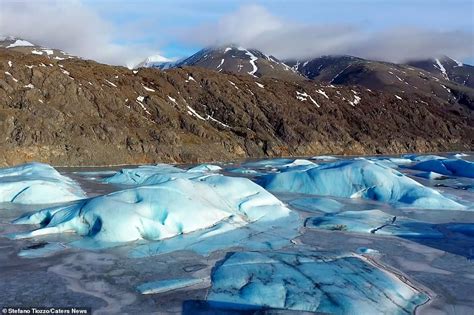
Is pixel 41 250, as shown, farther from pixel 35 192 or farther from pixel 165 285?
pixel 35 192

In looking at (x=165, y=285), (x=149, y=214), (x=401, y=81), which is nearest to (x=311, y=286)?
(x=165, y=285)

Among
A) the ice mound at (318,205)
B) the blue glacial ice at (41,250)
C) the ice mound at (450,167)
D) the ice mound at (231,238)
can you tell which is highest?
the blue glacial ice at (41,250)

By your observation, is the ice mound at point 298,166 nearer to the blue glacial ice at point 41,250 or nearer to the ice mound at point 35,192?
the ice mound at point 35,192

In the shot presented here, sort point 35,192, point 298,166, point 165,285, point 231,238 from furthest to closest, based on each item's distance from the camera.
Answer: point 298,166
point 35,192
point 231,238
point 165,285

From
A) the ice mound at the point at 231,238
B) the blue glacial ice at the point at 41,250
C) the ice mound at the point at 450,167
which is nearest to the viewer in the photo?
the blue glacial ice at the point at 41,250

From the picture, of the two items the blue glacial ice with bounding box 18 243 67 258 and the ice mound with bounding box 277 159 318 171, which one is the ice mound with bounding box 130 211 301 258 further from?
the ice mound with bounding box 277 159 318 171

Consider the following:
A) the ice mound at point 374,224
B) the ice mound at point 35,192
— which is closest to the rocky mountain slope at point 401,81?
the ice mound at point 374,224

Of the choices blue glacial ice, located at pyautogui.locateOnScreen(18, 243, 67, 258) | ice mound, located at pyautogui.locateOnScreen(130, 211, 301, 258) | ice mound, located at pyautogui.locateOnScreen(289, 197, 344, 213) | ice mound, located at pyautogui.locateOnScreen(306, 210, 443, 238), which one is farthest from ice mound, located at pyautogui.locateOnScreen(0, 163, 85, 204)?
ice mound, located at pyautogui.locateOnScreen(306, 210, 443, 238)

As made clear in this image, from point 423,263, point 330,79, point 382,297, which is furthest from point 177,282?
point 330,79
